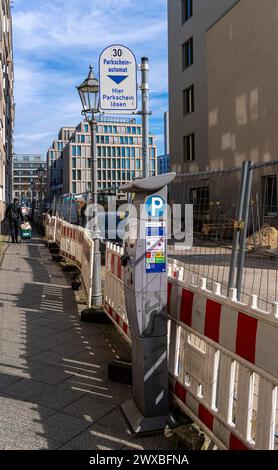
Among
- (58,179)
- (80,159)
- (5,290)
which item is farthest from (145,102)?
(58,179)

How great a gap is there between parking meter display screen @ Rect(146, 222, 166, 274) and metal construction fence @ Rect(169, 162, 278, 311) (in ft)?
2.42

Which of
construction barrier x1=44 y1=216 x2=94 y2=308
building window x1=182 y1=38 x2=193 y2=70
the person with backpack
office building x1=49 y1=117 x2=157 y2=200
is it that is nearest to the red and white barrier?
construction barrier x1=44 y1=216 x2=94 y2=308

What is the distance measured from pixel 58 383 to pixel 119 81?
3346 mm

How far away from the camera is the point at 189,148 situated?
31422 millimetres

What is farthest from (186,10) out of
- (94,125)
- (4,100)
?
(94,125)

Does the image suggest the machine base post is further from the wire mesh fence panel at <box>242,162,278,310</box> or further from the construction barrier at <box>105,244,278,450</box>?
the wire mesh fence panel at <box>242,162,278,310</box>

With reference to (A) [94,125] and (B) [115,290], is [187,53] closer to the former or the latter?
(A) [94,125]

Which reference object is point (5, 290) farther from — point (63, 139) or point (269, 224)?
point (63, 139)

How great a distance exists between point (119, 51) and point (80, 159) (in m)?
113

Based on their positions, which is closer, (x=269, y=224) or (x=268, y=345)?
(x=268, y=345)

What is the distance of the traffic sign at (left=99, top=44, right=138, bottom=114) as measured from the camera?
17.5 ft

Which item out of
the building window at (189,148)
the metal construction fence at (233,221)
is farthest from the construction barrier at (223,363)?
the building window at (189,148)

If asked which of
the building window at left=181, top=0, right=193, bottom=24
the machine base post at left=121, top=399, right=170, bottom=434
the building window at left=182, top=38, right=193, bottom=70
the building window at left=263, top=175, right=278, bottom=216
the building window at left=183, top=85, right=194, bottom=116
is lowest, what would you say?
the machine base post at left=121, top=399, right=170, bottom=434

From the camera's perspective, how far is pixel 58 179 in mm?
133750
